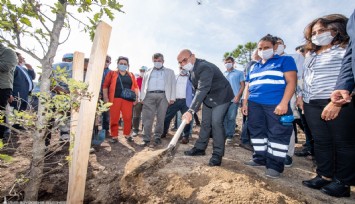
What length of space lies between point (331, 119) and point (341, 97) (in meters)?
0.40

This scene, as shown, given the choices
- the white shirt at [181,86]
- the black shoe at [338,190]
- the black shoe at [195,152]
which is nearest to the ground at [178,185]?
the black shoe at [338,190]

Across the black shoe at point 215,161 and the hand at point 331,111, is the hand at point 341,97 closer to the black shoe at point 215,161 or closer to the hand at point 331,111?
the hand at point 331,111

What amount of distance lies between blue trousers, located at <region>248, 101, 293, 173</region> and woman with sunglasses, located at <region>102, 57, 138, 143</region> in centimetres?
283

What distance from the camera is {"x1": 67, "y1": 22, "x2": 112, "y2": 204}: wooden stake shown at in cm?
196

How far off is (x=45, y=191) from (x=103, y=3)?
2299mm

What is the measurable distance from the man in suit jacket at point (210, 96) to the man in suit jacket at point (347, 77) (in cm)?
158

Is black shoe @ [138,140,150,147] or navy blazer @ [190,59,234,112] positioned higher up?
navy blazer @ [190,59,234,112]

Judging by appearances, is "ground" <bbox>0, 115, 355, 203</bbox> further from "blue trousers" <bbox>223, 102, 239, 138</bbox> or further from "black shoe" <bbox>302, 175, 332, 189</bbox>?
"blue trousers" <bbox>223, 102, 239, 138</bbox>

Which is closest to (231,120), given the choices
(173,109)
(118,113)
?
(173,109)

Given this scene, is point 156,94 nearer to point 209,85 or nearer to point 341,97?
point 209,85

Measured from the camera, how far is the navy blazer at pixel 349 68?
1.96 meters

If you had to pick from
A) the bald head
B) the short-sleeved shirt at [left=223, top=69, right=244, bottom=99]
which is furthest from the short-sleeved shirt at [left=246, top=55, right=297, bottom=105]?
the short-sleeved shirt at [left=223, top=69, right=244, bottom=99]

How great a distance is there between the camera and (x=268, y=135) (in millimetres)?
3029

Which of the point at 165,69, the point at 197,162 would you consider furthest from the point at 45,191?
the point at 165,69
